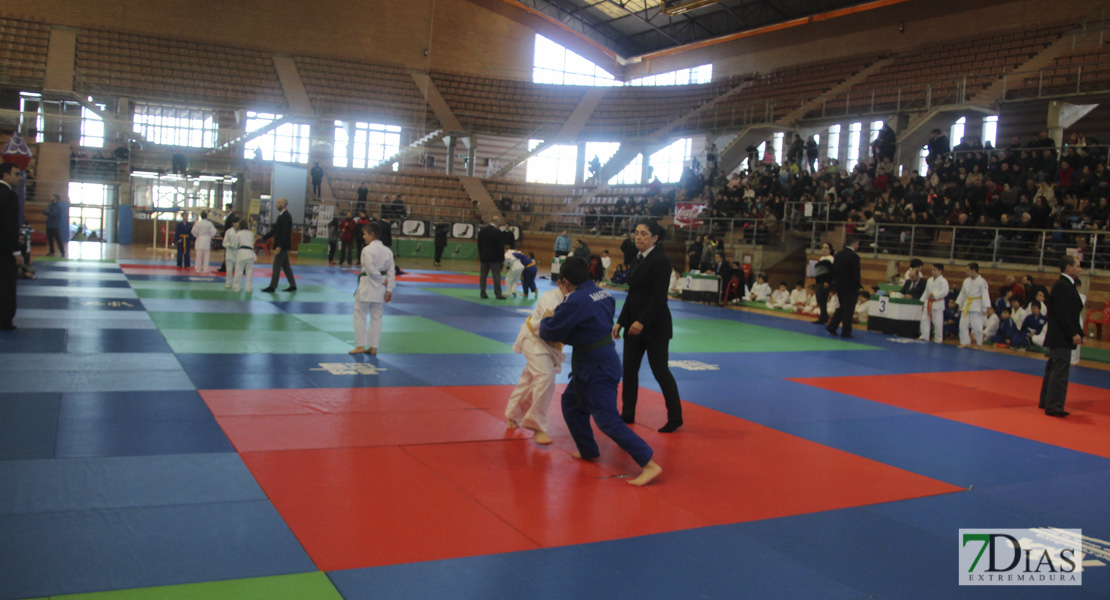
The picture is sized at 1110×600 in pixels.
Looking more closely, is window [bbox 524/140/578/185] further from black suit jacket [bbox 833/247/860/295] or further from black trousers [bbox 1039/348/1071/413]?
black trousers [bbox 1039/348/1071/413]

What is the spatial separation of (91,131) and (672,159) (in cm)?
2660

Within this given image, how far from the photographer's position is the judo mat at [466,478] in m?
4.20

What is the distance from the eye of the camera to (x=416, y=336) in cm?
1260

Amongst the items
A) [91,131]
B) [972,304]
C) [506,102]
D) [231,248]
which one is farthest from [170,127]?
[972,304]

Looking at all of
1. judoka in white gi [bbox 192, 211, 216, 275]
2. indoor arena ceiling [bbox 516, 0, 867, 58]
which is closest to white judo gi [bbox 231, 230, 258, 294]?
judoka in white gi [bbox 192, 211, 216, 275]

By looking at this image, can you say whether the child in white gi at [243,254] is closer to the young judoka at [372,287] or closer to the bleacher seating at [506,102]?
the young judoka at [372,287]

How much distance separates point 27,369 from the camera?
8.31 metres

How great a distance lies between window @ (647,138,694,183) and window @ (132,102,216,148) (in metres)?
20.9

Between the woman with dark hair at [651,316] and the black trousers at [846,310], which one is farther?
the black trousers at [846,310]

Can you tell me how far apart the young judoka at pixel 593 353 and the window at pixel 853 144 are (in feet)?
100.0

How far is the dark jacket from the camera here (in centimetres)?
1856

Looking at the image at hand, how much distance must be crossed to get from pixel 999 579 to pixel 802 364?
7.73 m

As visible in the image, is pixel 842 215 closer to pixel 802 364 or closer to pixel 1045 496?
pixel 802 364

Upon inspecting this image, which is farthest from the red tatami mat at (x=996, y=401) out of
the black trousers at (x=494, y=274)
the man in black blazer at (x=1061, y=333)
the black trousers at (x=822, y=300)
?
the black trousers at (x=494, y=274)
